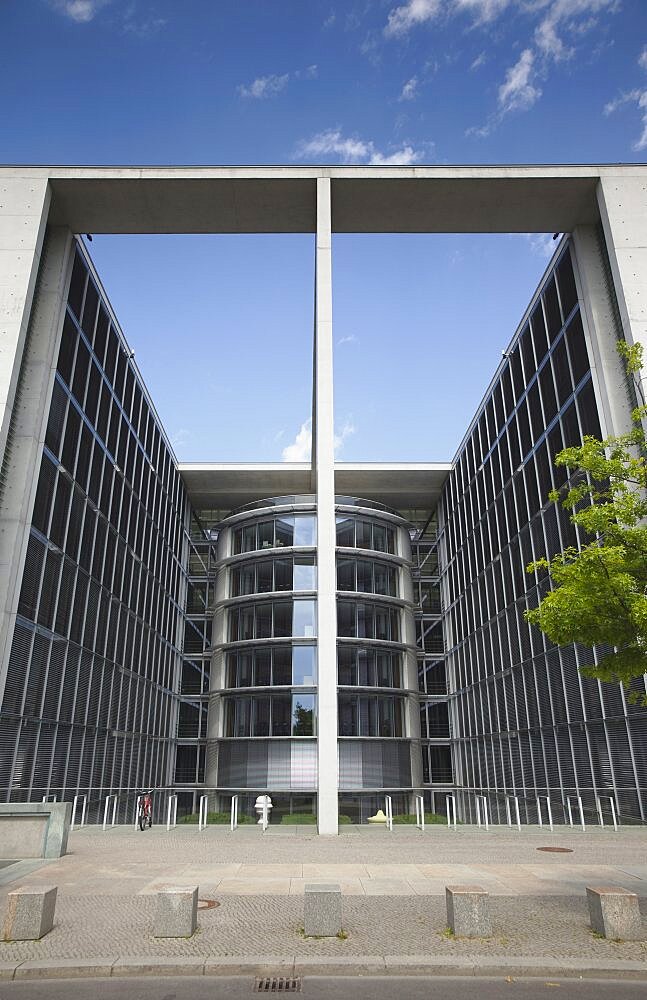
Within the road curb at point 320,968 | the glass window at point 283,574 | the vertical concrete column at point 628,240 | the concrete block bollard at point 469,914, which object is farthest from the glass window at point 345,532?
the road curb at point 320,968

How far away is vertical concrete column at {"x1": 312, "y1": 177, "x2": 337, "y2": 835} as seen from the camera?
20.3 m

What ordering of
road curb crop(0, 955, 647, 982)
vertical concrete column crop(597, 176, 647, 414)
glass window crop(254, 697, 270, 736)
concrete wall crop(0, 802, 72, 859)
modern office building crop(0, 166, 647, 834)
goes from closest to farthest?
road curb crop(0, 955, 647, 982)
concrete wall crop(0, 802, 72, 859)
vertical concrete column crop(597, 176, 647, 414)
modern office building crop(0, 166, 647, 834)
glass window crop(254, 697, 270, 736)

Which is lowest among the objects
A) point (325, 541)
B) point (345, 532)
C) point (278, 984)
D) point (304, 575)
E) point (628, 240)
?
point (278, 984)

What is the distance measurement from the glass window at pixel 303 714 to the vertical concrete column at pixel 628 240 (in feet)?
72.6

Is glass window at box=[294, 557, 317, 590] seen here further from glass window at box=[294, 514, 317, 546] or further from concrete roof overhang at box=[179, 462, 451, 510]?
concrete roof overhang at box=[179, 462, 451, 510]

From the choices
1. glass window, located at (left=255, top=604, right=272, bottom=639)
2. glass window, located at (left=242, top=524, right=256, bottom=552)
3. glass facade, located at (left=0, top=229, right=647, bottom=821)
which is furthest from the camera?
glass window, located at (left=242, top=524, right=256, bottom=552)

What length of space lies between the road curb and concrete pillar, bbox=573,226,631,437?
59.3ft

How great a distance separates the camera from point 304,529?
39.5 m

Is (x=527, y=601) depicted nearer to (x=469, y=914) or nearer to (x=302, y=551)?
(x=302, y=551)

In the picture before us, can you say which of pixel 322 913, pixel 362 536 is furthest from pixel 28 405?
pixel 362 536

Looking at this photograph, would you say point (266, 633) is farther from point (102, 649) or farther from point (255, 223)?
point (255, 223)

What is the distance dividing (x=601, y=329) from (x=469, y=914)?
68.1 feet

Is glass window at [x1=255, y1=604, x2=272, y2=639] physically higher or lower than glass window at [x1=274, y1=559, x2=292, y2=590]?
lower

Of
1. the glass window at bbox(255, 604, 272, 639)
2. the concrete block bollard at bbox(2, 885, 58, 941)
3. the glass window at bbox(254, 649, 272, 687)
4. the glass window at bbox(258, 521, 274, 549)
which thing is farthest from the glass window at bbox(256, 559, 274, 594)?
the concrete block bollard at bbox(2, 885, 58, 941)
